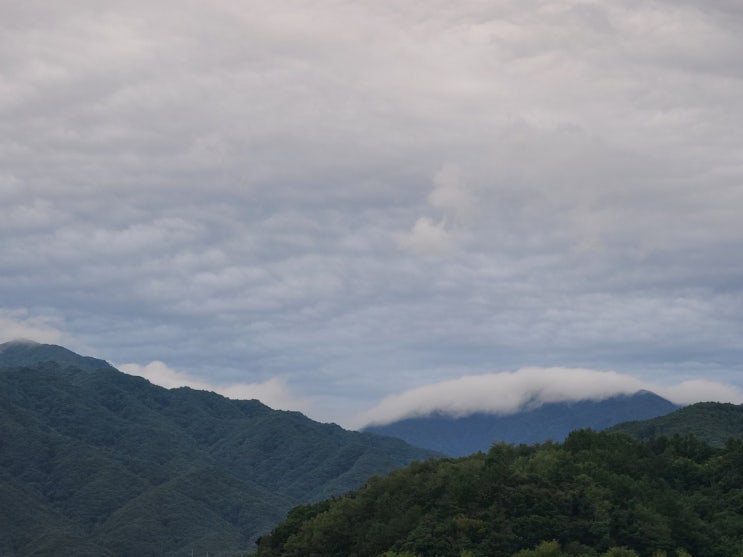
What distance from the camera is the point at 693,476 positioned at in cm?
19175

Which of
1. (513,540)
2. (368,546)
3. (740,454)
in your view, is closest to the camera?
(513,540)

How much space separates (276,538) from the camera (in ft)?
652

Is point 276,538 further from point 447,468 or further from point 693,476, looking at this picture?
point 693,476

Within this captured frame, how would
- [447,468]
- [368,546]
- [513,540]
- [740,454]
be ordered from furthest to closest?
[740,454], [447,468], [368,546], [513,540]

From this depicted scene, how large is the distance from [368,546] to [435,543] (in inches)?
603

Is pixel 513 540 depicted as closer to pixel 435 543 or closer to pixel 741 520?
pixel 435 543

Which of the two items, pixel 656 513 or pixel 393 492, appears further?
pixel 393 492

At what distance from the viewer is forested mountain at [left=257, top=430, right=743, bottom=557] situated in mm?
155000

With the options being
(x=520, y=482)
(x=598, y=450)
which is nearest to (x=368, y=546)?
(x=520, y=482)

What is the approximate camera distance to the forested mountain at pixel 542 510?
15500 centimetres

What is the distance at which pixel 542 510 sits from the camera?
159250 millimetres

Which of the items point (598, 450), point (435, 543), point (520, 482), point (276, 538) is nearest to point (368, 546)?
point (435, 543)

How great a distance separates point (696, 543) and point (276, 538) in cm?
7836

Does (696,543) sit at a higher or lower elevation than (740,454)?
lower
